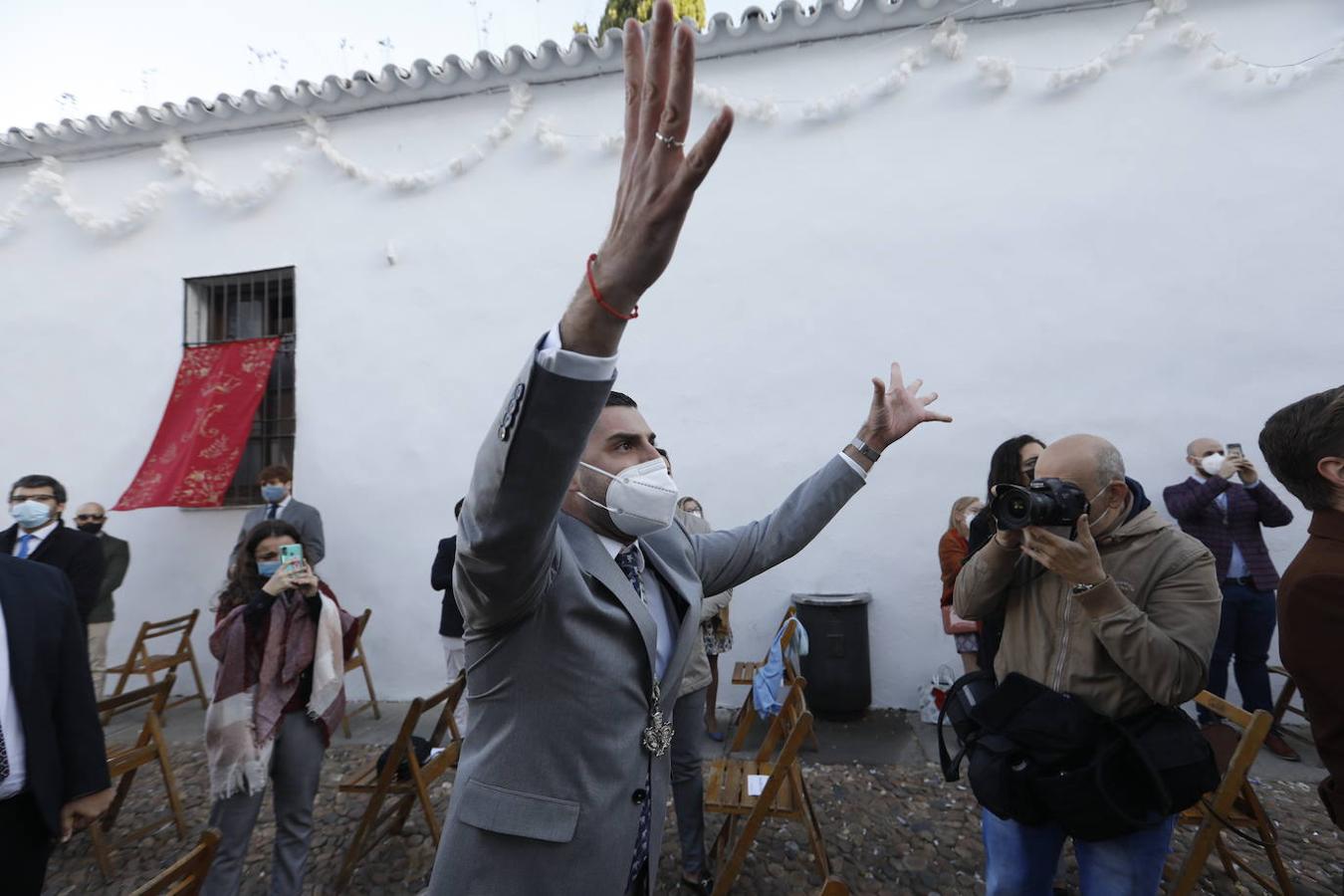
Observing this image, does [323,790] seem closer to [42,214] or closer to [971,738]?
[971,738]

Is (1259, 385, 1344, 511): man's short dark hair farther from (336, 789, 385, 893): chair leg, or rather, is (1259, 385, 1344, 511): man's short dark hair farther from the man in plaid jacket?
(336, 789, 385, 893): chair leg

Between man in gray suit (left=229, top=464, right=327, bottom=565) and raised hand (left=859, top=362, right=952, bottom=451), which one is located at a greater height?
raised hand (left=859, top=362, right=952, bottom=451)

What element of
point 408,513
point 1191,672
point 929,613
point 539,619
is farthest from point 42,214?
point 1191,672

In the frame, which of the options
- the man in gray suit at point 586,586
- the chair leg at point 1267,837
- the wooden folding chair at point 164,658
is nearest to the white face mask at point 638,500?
the man in gray suit at point 586,586

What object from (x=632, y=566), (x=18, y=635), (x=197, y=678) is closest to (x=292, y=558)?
(x=18, y=635)

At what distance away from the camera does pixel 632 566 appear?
1501 millimetres

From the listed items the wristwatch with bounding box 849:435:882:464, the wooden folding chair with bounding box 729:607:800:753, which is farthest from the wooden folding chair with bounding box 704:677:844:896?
the wristwatch with bounding box 849:435:882:464

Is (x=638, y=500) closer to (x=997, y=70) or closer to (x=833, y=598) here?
(x=833, y=598)

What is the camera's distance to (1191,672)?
1.70 meters

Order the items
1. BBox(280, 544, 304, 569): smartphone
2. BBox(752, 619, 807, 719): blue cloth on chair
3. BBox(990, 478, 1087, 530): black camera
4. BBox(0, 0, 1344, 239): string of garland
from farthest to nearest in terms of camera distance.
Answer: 1. BBox(0, 0, 1344, 239): string of garland
2. BBox(752, 619, 807, 719): blue cloth on chair
3. BBox(280, 544, 304, 569): smartphone
4. BBox(990, 478, 1087, 530): black camera

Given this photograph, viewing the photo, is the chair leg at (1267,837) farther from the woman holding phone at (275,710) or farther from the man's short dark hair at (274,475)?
the man's short dark hair at (274,475)

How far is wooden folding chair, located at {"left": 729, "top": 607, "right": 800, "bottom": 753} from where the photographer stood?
3.46 metres

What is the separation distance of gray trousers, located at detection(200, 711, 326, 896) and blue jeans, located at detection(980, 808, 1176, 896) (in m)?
2.60

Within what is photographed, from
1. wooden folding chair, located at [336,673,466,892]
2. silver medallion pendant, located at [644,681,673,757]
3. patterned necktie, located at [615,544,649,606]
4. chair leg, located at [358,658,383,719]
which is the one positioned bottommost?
chair leg, located at [358,658,383,719]
